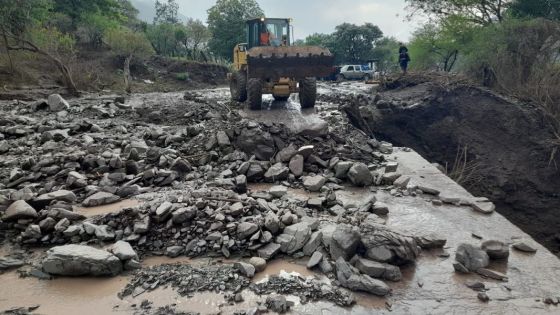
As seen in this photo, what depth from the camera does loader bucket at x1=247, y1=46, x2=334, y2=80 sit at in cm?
862

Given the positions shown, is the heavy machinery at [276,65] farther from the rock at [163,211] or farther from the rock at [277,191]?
the rock at [163,211]

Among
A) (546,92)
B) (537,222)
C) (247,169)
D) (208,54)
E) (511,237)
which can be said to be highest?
(208,54)

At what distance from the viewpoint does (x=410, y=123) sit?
10.9 meters

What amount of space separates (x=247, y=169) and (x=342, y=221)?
6.48ft

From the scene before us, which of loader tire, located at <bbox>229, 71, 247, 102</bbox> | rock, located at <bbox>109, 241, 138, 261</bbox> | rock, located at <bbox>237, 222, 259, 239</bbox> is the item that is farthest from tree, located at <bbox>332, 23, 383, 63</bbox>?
rock, located at <bbox>109, 241, 138, 261</bbox>

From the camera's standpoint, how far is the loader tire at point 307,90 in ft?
31.6

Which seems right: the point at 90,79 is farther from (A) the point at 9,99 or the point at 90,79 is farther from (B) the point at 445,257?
(B) the point at 445,257

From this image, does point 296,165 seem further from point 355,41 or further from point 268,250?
point 355,41

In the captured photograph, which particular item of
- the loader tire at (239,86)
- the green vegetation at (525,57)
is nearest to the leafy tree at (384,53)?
the green vegetation at (525,57)

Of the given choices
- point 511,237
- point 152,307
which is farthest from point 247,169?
point 511,237

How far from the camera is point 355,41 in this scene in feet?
126

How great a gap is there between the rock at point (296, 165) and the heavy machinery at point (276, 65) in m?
3.65

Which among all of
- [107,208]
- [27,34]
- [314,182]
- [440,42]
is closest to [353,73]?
[440,42]

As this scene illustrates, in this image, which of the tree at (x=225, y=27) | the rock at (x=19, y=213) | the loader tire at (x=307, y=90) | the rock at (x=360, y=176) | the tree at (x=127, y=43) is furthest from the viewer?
the tree at (x=225, y=27)
